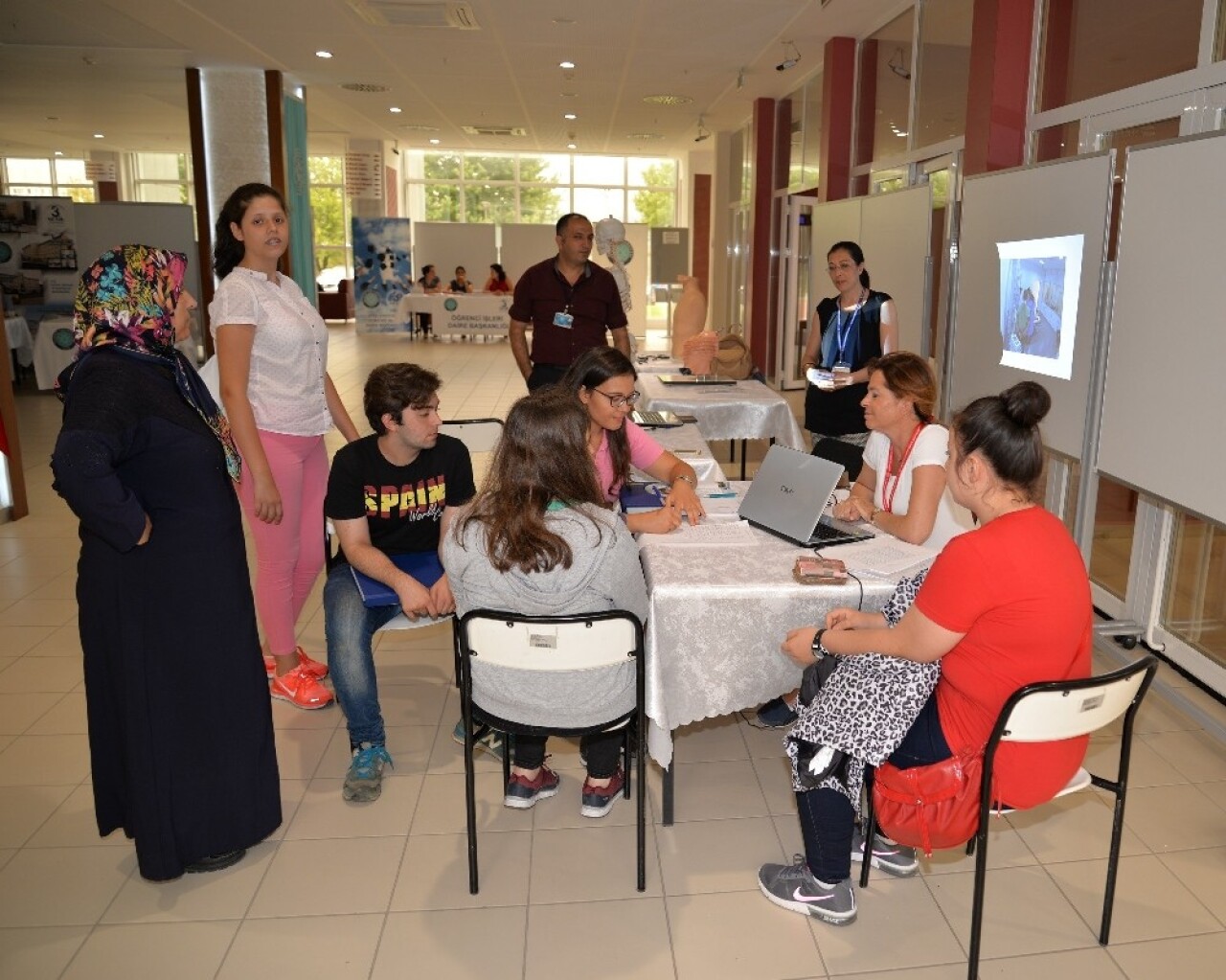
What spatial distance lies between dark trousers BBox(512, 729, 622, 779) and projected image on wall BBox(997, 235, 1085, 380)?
221 centimetres

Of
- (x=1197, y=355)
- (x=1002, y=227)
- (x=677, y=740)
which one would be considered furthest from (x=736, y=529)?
(x=1002, y=227)

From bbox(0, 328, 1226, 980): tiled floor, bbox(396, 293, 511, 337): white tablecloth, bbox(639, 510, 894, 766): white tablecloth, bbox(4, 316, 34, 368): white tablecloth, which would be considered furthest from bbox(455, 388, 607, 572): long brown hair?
bbox(396, 293, 511, 337): white tablecloth

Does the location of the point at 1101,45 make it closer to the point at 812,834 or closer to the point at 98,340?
the point at 812,834

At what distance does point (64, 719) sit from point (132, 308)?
5.73ft

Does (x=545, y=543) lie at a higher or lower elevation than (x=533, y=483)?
lower

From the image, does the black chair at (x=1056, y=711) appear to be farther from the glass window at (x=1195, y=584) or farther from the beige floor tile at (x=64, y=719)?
the beige floor tile at (x=64, y=719)

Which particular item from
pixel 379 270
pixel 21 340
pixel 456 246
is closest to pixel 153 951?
pixel 21 340

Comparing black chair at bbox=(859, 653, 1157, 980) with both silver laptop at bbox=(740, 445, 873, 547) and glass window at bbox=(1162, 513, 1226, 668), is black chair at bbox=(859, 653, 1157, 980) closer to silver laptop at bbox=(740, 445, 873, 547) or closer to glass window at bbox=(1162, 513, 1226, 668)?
silver laptop at bbox=(740, 445, 873, 547)

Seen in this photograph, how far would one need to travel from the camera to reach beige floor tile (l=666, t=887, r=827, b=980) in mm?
1917

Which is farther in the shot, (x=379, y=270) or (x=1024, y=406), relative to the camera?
(x=379, y=270)

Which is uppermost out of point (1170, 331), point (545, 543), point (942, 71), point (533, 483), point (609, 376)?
point (942, 71)

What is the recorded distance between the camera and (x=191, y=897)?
7.02 ft

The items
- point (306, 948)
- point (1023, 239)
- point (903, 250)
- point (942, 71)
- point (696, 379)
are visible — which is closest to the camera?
point (306, 948)

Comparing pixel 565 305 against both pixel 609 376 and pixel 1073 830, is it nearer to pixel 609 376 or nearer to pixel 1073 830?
pixel 609 376
